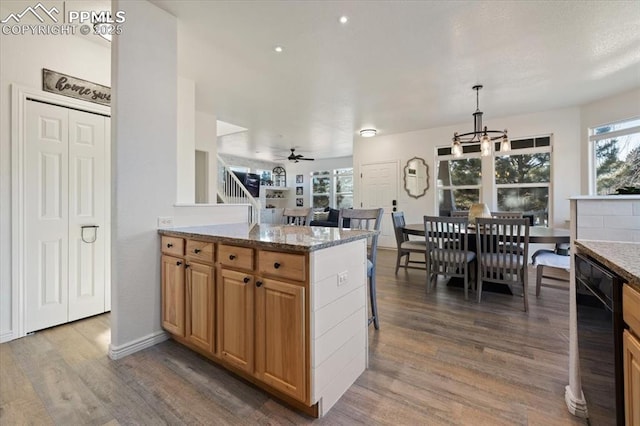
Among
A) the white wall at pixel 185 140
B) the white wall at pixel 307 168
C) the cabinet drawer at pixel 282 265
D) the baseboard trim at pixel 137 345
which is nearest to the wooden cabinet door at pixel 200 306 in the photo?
the baseboard trim at pixel 137 345

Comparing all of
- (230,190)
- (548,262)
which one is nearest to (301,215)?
(548,262)

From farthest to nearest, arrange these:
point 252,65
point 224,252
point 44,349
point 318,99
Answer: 1. point 318,99
2. point 252,65
3. point 44,349
4. point 224,252

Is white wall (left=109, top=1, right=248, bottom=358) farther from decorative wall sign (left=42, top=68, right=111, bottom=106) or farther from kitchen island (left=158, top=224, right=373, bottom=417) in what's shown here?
decorative wall sign (left=42, top=68, right=111, bottom=106)

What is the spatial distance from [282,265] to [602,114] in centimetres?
572

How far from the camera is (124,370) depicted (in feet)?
6.18

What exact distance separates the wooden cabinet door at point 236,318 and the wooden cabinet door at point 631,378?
4.99ft

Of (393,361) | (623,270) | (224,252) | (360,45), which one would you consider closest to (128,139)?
(224,252)

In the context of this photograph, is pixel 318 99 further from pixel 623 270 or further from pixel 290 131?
pixel 623 270

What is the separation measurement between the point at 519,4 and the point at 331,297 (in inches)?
107

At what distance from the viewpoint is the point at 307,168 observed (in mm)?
10844

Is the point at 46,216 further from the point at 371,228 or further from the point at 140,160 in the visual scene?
the point at 371,228

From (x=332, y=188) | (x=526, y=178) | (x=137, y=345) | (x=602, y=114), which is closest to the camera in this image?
(x=137, y=345)

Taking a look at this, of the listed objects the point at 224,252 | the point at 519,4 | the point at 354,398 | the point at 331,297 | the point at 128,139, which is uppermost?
the point at 519,4

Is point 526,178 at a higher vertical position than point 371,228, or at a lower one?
higher
